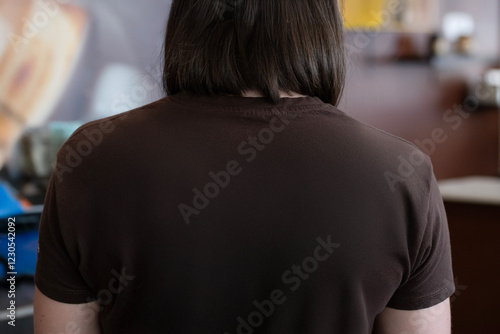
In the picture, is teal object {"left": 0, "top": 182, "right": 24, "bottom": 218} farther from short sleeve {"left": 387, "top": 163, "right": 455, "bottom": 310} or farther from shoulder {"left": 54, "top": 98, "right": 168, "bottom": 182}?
short sleeve {"left": 387, "top": 163, "right": 455, "bottom": 310}

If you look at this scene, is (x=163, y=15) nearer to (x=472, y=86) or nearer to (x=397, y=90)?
(x=397, y=90)

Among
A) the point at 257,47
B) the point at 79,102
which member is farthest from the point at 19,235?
the point at 257,47

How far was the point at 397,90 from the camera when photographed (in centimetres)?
372

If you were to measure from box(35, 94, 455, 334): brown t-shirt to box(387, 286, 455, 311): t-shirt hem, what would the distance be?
72 millimetres

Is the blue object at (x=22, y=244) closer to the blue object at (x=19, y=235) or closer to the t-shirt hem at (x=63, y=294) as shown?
the blue object at (x=19, y=235)

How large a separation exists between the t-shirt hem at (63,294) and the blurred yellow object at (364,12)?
2.84 metres

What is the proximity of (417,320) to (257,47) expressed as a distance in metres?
0.46

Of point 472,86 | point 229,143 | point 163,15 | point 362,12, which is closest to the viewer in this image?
point 229,143

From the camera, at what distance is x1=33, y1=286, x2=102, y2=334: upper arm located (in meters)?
0.83

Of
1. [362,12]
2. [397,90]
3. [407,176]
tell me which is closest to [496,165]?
[397,90]

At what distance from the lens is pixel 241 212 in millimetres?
730

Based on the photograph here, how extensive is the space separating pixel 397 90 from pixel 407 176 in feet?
10.2

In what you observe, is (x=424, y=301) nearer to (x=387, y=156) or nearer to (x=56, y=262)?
(x=387, y=156)

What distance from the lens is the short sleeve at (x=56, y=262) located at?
771 millimetres
